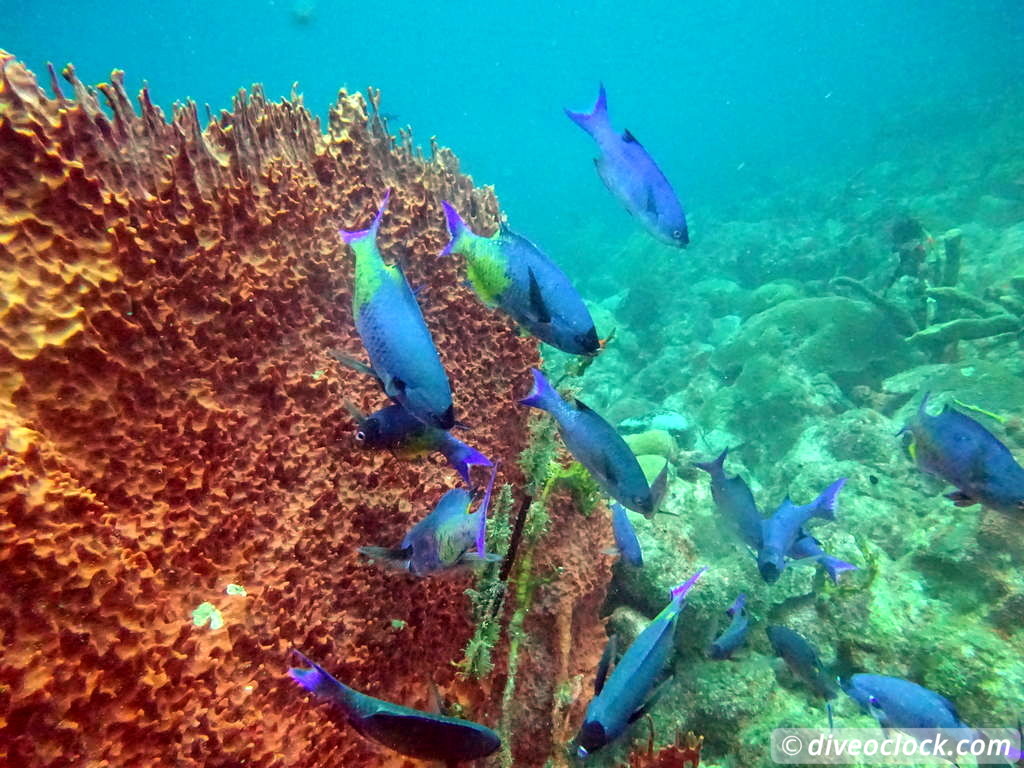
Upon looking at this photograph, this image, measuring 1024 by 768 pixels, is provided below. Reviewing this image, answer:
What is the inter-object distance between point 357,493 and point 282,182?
154 cm

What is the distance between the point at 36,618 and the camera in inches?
61.5

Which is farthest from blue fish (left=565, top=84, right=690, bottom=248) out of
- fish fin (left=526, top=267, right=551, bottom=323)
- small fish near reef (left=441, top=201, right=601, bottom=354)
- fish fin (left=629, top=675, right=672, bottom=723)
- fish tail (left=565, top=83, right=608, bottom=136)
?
fish fin (left=629, top=675, right=672, bottom=723)

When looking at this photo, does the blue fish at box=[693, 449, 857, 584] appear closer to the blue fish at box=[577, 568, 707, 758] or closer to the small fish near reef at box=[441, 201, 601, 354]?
the blue fish at box=[577, 568, 707, 758]

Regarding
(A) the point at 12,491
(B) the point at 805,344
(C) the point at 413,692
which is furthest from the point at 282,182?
(B) the point at 805,344

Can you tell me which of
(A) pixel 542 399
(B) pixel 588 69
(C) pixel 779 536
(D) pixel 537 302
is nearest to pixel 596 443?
(A) pixel 542 399

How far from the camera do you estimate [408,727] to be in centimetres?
137

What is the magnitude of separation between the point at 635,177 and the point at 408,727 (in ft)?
7.19

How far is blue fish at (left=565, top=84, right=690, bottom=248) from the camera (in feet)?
7.61

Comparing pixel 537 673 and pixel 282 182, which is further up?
pixel 282 182

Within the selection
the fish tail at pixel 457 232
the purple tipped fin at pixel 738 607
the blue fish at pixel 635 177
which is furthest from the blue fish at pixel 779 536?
the fish tail at pixel 457 232

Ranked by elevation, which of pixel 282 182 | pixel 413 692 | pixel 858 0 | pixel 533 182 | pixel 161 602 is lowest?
pixel 413 692

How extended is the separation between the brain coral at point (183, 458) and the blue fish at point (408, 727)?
27.0 inches

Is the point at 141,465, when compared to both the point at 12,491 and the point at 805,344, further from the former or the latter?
the point at 805,344

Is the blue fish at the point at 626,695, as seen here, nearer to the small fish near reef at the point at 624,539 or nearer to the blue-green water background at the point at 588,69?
the small fish near reef at the point at 624,539
